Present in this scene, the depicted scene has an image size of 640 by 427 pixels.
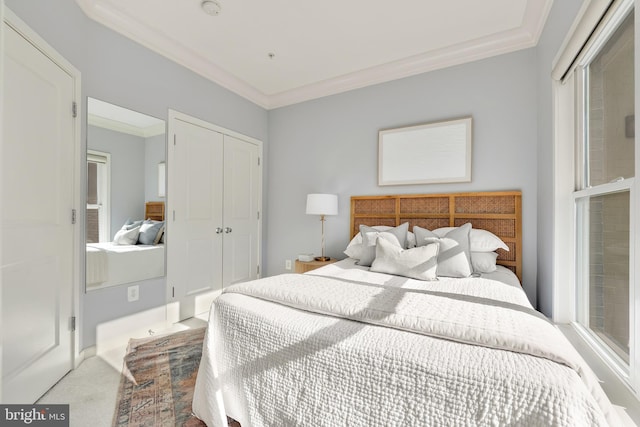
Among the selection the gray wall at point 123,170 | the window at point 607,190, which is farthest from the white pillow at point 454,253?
the gray wall at point 123,170

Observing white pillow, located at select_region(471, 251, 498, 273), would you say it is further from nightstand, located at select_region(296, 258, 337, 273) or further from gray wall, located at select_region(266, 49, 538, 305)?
nightstand, located at select_region(296, 258, 337, 273)

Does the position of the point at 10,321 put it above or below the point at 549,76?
below

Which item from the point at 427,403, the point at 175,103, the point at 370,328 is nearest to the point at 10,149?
the point at 175,103

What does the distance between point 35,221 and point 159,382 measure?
3.95ft

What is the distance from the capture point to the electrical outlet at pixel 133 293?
257cm

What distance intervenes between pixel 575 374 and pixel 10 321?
8.02ft

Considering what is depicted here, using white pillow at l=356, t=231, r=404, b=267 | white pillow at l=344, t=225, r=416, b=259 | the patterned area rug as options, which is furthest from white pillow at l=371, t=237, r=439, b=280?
the patterned area rug

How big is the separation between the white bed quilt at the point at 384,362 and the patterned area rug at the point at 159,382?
217 mm

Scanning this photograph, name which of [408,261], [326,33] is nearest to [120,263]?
[408,261]

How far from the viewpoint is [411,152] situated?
3.14 meters

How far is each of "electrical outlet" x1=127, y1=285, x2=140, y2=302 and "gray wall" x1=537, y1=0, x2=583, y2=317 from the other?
3.21 m

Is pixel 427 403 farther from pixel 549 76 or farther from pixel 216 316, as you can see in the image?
pixel 549 76

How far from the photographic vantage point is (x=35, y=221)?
1.74 meters

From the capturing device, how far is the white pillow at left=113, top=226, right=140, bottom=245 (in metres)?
2.49
